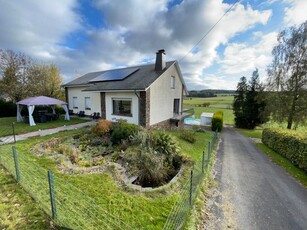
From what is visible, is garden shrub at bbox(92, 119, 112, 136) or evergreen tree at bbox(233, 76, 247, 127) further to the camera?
evergreen tree at bbox(233, 76, 247, 127)

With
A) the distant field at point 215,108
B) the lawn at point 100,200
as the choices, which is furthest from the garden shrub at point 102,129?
the distant field at point 215,108

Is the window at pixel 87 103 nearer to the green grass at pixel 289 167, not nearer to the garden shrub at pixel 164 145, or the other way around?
the garden shrub at pixel 164 145

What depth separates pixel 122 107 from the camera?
1296cm

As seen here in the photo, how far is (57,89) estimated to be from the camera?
81.1 ft

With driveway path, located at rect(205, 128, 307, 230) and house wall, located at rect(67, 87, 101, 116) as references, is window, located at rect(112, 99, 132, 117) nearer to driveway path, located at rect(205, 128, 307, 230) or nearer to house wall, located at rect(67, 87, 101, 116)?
house wall, located at rect(67, 87, 101, 116)

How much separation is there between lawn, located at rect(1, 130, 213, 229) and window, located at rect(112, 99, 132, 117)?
774cm

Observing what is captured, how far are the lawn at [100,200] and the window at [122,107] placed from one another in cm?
774

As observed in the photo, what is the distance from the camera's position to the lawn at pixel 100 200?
3129mm

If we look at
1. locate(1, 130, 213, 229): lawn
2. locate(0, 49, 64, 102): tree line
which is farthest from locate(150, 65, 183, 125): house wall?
locate(0, 49, 64, 102): tree line

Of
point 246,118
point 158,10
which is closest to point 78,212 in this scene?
point 158,10

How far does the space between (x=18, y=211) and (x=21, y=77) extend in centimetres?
2394

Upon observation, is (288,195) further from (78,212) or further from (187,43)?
(187,43)

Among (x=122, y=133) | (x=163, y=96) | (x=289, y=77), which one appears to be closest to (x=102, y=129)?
(x=122, y=133)

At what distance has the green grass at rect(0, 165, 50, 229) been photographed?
9.43 ft
